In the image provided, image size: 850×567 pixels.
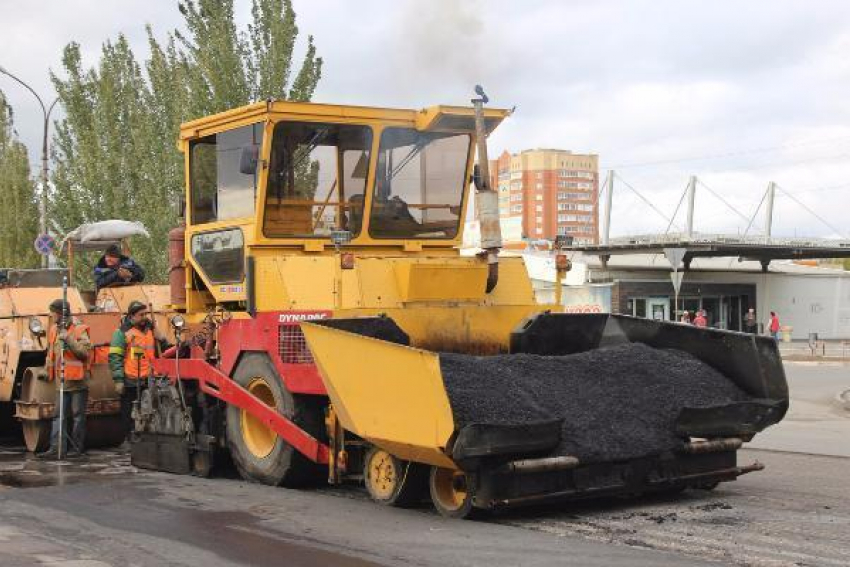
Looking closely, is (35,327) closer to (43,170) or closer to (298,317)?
(298,317)

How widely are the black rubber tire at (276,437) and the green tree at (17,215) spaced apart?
25715 mm

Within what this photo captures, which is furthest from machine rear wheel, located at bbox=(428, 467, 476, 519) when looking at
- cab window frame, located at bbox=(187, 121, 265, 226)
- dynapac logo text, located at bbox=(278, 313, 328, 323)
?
cab window frame, located at bbox=(187, 121, 265, 226)

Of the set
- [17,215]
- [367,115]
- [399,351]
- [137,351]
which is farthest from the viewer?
[17,215]

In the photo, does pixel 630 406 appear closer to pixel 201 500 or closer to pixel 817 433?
pixel 201 500

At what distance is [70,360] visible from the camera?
11539mm

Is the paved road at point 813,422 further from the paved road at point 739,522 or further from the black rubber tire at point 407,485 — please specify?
the black rubber tire at point 407,485

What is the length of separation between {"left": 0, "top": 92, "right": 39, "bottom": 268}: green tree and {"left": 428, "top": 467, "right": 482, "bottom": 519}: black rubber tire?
28.1m

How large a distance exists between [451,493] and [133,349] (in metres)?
4.70

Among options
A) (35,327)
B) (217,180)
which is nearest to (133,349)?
(35,327)

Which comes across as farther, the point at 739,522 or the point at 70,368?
the point at 70,368

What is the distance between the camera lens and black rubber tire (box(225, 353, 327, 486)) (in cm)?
883

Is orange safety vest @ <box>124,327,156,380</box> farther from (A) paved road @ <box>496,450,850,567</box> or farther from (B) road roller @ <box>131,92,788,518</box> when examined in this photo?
(A) paved road @ <box>496,450,850,567</box>

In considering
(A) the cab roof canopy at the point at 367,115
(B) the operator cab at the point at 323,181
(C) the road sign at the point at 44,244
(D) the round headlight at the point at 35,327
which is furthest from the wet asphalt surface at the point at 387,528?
(C) the road sign at the point at 44,244

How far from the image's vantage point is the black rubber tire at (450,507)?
7387mm
